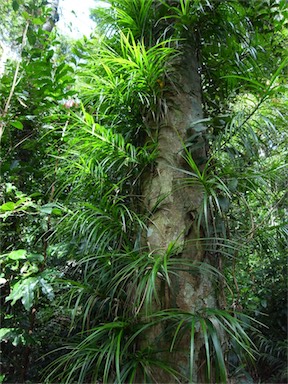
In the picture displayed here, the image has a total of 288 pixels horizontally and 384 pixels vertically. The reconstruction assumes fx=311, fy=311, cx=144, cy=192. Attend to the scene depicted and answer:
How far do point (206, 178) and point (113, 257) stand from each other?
40 cm

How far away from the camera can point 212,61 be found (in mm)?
1467

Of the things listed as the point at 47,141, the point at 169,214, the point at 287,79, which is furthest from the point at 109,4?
the point at 169,214

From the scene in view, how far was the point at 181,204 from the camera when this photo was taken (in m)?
1.11

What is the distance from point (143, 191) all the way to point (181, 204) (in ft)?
0.58

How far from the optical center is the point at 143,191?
1208 mm

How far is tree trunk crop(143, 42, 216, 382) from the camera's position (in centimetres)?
95

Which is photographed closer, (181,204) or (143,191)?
(181,204)

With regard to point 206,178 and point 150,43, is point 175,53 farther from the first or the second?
point 206,178

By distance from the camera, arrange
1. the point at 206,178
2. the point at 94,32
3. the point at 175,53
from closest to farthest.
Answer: the point at 206,178, the point at 175,53, the point at 94,32

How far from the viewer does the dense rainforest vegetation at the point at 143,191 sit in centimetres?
93

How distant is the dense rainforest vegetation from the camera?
3.04 ft

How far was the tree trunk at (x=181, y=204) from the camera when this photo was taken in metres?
0.95

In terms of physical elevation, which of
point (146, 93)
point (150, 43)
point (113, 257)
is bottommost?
point (113, 257)

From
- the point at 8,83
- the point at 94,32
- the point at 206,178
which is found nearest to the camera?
the point at 206,178
